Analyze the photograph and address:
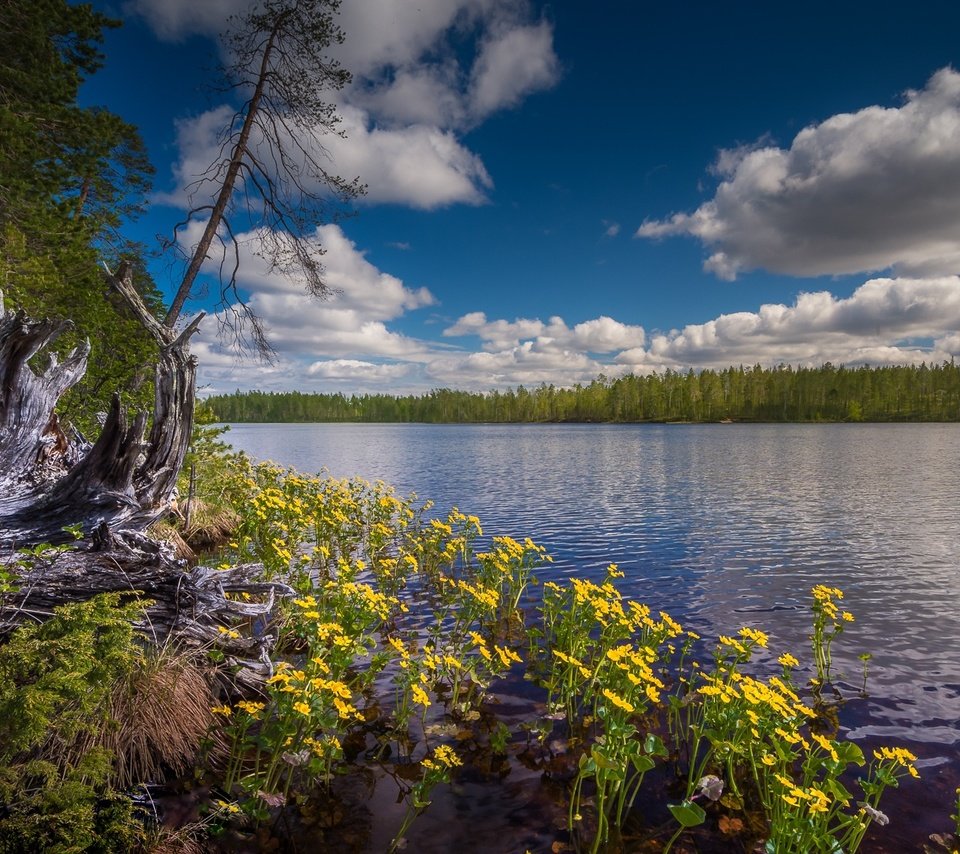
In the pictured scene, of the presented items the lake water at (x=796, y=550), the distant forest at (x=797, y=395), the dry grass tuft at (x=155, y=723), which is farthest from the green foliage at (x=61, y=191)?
the distant forest at (x=797, y=395)

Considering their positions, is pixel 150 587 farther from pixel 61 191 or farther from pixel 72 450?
pixel 61 191

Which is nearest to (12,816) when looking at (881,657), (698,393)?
(881,657)

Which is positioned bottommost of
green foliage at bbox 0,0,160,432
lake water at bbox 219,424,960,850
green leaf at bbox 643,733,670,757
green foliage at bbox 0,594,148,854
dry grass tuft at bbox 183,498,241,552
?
lake water at bbox 219,424,960,850

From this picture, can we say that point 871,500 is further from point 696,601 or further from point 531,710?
point 531,710

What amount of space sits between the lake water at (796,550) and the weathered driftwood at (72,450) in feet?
30.2

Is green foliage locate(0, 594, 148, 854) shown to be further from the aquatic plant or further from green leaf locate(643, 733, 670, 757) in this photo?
green leaf locate(643, 733, 670, 757)

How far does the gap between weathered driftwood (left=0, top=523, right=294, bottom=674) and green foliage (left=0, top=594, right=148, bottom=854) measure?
110cm

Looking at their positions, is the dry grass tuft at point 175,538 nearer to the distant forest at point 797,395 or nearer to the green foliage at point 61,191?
the green foliage at point 61,191

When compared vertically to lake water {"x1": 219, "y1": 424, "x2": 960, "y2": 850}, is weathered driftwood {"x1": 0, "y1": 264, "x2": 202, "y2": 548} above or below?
above

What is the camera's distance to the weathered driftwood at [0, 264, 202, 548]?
6.80 m

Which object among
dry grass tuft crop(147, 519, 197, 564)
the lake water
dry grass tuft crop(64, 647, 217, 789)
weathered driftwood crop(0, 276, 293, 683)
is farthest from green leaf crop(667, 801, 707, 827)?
dry grass tuft crop(147, 519, 197, 564)

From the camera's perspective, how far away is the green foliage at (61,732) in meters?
3.29

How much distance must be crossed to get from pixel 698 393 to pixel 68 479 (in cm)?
17390

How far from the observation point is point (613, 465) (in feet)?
147
